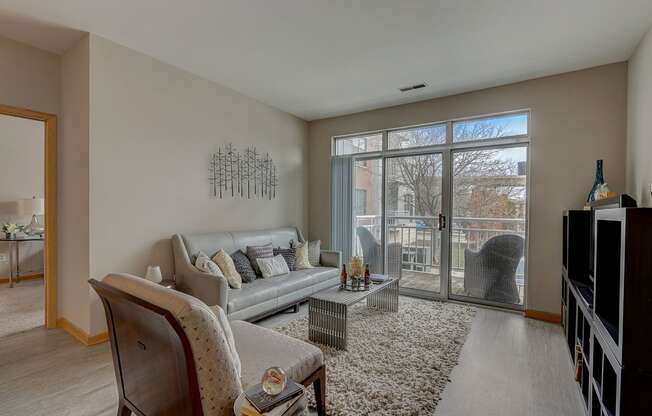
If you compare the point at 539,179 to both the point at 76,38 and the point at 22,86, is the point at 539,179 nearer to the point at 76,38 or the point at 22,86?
the point at 76,38

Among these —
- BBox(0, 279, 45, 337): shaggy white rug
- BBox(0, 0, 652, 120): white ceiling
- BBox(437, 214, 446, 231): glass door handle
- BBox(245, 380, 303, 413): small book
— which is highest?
BBox(0, 0, 652, 120): white ceiling

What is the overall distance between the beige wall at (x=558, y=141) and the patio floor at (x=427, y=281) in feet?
1.78

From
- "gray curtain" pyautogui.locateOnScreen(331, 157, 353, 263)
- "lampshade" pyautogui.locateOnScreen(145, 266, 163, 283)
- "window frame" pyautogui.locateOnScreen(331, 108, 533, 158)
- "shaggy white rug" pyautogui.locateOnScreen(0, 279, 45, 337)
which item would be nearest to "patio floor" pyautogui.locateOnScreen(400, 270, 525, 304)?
"gray curtain" pyautogui.locateOnScreen(331, 157, 353, 263)

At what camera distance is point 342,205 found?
5.01 meters

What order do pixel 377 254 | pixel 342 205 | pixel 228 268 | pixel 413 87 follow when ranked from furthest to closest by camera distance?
pixel 342 205 → pixel 377 254 → pixel 413 87 → pixel 228 268

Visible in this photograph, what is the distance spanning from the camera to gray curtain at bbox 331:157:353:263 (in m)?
4.95

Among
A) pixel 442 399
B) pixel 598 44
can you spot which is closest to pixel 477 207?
pixel 598 44

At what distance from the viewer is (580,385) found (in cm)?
212

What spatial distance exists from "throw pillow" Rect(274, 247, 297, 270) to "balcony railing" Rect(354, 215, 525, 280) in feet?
4.04

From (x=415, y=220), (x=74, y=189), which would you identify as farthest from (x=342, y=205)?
(x=74, y=189)

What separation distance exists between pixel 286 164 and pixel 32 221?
4.65m

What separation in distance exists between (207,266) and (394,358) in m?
1.93

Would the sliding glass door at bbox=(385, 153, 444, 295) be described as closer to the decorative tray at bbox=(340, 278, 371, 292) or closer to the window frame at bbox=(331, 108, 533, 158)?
the window frame at bbox=(331, 108, 533, 158)

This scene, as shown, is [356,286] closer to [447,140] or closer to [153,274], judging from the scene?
[153,274]
